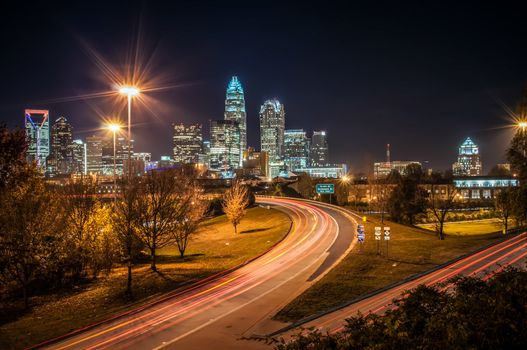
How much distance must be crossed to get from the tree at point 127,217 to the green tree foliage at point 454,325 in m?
22.9

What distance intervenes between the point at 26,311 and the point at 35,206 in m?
7.08

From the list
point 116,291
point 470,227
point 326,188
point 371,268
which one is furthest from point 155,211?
point 470,227

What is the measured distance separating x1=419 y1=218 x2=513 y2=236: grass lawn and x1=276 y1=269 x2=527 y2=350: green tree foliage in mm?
53056

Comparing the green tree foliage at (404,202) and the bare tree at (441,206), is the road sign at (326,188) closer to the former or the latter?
the green tree foliage at (404,202)

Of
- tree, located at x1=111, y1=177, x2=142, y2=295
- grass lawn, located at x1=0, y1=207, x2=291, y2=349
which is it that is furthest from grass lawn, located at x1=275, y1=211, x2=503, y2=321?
tree, located at x1=111, y1=177, x2=142, y2=295

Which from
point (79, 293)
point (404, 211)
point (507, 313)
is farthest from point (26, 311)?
point (404, 211)

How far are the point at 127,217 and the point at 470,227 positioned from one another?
5755 cm

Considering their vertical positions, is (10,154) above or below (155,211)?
above

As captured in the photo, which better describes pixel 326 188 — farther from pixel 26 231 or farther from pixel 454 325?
pixel 454 325

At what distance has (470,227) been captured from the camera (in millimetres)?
63812

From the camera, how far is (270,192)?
10250cm

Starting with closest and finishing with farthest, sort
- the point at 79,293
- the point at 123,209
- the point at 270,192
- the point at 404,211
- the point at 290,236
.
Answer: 1. the point at 79,293
2. the point at 123,209
3. the point at 290,236
4. the point at 404,211
5. the point at 270,192

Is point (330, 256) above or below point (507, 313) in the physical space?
below

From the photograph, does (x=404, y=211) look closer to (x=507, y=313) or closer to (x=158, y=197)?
(x=158, y=197)
